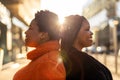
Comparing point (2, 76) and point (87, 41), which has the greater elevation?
point (87, 41)

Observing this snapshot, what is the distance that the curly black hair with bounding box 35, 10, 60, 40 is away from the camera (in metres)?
3.15

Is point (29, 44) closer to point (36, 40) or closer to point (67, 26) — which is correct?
point (36, 40)

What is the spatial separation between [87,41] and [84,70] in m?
0.28

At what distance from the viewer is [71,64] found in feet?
9.89

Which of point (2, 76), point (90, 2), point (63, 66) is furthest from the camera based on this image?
point (90, 2)

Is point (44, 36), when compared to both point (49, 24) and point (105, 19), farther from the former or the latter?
point (105, 19)

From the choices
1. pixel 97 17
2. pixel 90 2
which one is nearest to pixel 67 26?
pixel 97 17

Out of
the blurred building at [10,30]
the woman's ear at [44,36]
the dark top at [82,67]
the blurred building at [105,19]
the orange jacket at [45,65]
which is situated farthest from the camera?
the blurred building at [105,19]

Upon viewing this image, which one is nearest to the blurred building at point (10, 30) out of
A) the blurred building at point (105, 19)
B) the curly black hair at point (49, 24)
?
the curly black hair at point (49, 24)

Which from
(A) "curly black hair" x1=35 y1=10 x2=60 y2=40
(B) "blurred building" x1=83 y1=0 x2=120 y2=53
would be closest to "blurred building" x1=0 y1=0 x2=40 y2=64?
(A) "curly black hair" x1=35 y1=10 x2=60 y2=40

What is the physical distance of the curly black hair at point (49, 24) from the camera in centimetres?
315

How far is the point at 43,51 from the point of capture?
3.03 meters

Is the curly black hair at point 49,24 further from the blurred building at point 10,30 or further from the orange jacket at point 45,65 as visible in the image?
the blurred building at point 10,30

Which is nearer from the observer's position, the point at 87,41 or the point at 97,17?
the point at 87,41
